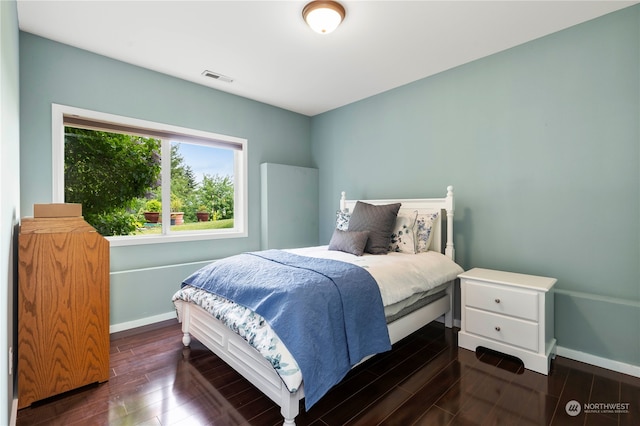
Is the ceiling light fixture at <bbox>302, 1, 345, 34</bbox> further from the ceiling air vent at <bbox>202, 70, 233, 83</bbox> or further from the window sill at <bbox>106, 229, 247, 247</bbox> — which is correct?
the window sill at <bbox>106, 229, 247, 247</bbox>

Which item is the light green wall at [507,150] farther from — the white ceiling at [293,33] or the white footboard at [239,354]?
the white footboard at [239,354]

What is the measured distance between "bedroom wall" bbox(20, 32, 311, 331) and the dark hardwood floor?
755 millimetres

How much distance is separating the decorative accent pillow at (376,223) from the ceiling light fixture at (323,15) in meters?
1.62

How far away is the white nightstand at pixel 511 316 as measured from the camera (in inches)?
84.1

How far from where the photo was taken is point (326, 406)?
177 centimetres

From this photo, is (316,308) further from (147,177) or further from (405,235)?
(147,177)

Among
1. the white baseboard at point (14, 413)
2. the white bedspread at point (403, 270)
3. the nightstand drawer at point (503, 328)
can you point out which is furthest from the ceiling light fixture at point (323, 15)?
the white baseboard at point (14, 413)

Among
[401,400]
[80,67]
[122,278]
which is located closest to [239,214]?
[122,278]

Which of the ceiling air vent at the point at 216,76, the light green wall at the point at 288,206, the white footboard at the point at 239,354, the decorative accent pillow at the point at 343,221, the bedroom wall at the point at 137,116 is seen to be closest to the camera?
the white footboard at the point at 239,354

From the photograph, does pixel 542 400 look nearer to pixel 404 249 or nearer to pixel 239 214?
pixel 404 249

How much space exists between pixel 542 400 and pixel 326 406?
129cm

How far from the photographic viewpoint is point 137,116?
3.00 meters

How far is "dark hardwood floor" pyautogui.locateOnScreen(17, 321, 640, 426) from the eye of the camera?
1667 mm

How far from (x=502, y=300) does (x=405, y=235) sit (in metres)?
0.96
